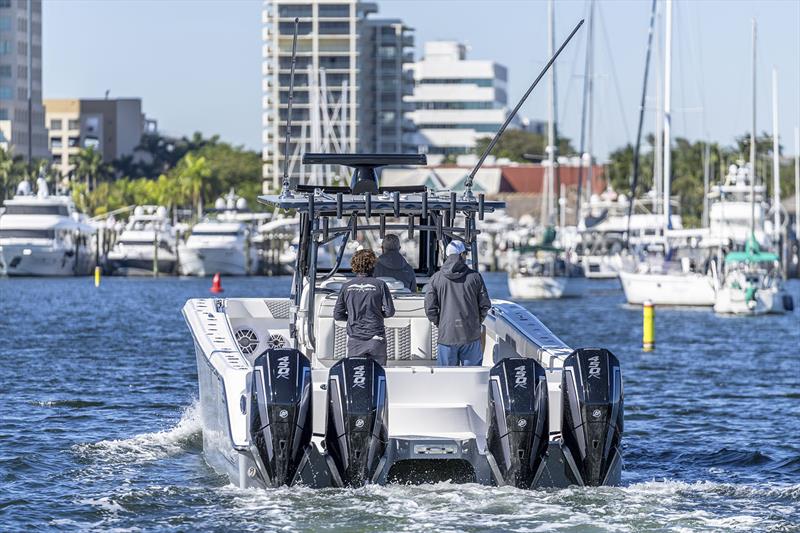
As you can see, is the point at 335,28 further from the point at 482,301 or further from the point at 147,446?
the point at 482,301

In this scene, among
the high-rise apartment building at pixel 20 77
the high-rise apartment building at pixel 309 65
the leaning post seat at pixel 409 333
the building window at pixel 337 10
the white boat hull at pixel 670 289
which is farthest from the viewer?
the building window at pixel 337 10

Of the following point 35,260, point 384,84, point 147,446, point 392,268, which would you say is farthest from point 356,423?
point 384,84

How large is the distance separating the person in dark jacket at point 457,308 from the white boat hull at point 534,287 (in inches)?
1972

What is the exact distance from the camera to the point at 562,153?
198250mm

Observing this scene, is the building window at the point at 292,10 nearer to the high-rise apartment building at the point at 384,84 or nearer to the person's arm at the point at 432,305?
the high-rise apartment building at the point at 384,84

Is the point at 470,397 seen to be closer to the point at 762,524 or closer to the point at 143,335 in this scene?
the point at 762,524

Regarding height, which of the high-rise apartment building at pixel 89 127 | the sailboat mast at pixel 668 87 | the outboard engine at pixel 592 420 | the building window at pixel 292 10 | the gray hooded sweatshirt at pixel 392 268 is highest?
the building window at pixel 292 10

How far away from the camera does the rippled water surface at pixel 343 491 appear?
1291 centimetres

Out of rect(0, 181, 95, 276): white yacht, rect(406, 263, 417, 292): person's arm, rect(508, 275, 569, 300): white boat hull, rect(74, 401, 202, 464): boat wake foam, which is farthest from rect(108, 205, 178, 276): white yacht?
rect(406, 263, 417, 292): person's arm

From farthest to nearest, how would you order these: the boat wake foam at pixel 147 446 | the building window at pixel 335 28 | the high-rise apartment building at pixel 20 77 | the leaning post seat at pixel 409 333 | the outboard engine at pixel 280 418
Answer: the building window at pixel 335 28 < the high-rise apartment building at pixel 20 77 < the boat wake foam at pixel 147 446 < the leaning post seat at pixel 409 333 < the outboard engine at pixel 280 418

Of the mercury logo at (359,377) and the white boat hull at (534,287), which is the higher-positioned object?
the mercury logo at (359,377)

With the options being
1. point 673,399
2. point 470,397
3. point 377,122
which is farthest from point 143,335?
point 377,122

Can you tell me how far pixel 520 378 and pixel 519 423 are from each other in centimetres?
39

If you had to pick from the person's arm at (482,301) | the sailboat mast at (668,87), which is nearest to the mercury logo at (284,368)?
the person's arm at (482,301)
